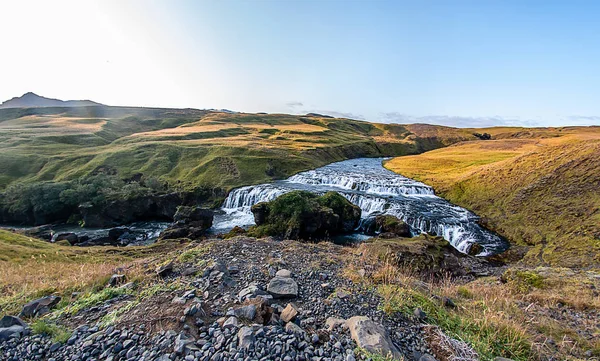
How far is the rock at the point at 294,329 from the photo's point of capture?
17.6ft

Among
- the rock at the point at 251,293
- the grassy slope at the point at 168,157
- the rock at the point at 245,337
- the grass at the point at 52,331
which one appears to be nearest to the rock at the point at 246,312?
the rock at the point at 245,337

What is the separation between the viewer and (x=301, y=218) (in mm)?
27062

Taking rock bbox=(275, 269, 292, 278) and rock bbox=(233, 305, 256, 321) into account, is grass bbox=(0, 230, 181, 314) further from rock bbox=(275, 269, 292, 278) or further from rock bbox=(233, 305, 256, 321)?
rock bbox=(275, 269, 292, 278)

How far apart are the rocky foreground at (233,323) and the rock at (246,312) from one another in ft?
0.07

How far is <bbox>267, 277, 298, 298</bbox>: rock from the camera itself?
704cm

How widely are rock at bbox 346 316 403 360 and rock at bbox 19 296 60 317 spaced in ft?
24.5

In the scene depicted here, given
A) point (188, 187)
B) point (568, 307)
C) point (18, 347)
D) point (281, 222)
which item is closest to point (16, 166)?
point (188, 187)

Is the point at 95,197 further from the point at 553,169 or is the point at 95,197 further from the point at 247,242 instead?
the point at 553,169

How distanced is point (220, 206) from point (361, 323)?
38.8 m

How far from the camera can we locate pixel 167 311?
20.0 feet

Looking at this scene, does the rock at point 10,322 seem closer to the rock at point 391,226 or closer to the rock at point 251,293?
the rock at point 251,293

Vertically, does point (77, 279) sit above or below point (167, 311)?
below

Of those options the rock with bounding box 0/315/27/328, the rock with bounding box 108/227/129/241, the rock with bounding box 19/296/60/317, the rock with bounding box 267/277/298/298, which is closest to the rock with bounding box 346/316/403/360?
the rock with bounding box 267/277/298/298

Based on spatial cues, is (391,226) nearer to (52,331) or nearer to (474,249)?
(474,249)
